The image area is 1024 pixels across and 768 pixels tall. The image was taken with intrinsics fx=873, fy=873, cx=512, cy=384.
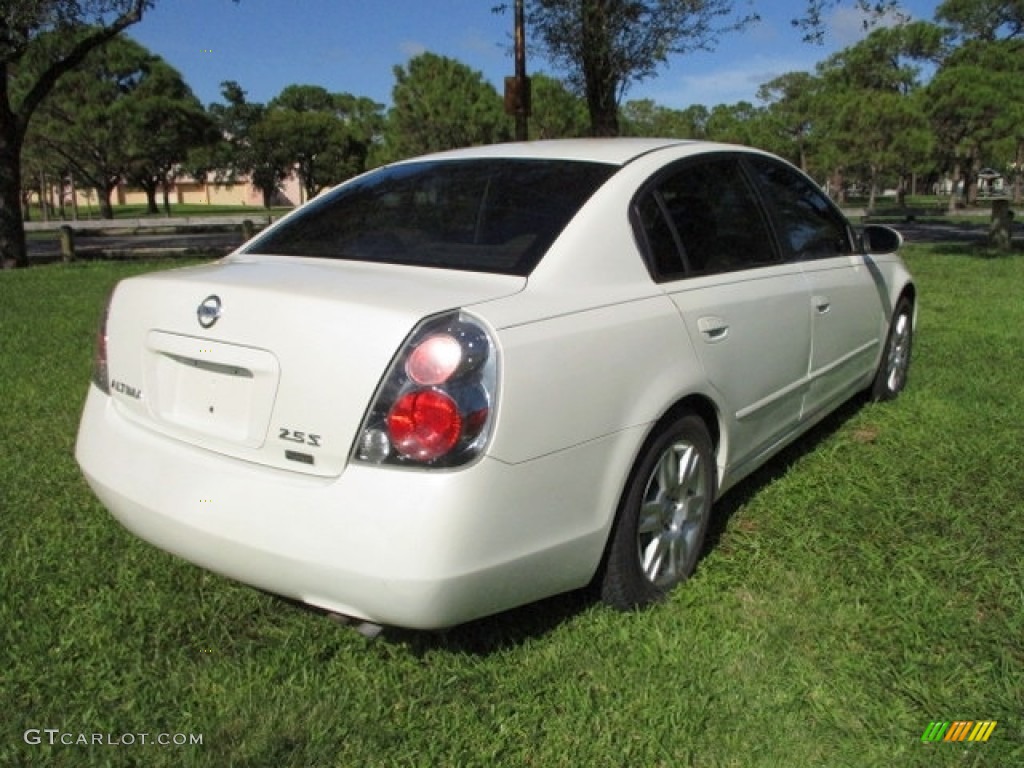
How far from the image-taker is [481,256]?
258 centimetres

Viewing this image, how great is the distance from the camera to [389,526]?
2.04m

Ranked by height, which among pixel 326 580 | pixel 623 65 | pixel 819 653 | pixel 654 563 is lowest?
pixel 819 653

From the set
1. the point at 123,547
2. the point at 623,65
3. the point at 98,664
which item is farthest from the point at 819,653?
the point at 623,65

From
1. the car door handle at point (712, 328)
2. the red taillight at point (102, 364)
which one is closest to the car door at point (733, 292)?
the car door handle at point (712, 328)

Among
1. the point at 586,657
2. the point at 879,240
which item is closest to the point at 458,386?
the point at 586,657

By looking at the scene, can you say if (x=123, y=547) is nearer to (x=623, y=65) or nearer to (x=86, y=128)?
(x=623, y=65)

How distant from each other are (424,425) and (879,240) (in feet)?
11.2

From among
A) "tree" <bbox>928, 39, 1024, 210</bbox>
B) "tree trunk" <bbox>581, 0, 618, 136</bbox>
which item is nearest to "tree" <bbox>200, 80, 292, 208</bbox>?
"tree" <bbox>928, 39, 1024, 210</bbox>

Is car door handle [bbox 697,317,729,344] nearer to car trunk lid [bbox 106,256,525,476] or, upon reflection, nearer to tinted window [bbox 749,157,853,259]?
car trunk lid [bbox 106,256,525,476]

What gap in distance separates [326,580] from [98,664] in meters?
0.88

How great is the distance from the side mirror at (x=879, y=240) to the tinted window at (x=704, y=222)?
4.27 ft

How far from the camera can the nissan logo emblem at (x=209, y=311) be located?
233cm

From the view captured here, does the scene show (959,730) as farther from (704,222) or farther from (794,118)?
(794,118)

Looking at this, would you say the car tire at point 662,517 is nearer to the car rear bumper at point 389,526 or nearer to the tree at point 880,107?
the car rear bumper at point 389,526
